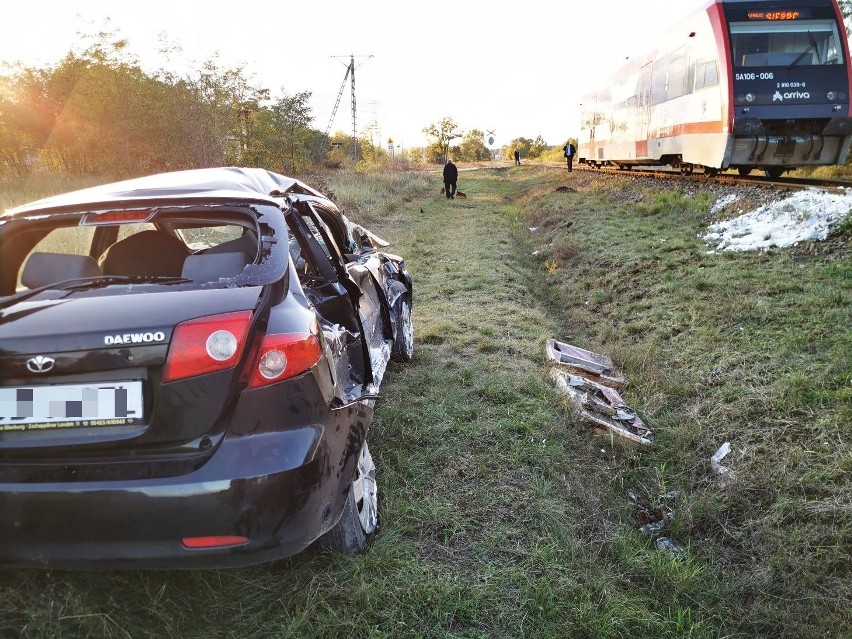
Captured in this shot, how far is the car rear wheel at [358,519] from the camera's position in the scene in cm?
238

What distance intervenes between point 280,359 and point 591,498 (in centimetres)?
211

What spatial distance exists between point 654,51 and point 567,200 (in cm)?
408

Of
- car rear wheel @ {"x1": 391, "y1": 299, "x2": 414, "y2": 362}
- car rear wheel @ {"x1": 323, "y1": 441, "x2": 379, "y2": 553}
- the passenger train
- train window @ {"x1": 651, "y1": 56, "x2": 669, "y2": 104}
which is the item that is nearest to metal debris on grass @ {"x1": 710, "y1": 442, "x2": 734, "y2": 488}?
car rear wheel @ {"x1": 323, "y1": 441, "x2": 379, "y2": 553}

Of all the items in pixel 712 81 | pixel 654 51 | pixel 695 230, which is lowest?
pixel 695 230

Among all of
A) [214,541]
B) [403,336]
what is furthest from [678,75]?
[214,541]

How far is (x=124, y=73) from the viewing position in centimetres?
1939

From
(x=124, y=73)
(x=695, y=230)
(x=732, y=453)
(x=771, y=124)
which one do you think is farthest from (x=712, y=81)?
(x=124, y=73)

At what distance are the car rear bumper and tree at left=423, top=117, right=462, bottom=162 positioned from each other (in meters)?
79.6

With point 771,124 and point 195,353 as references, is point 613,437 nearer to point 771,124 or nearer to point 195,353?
point 195,353

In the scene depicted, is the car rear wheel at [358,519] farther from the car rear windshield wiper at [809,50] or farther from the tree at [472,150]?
the tree at [472,150]

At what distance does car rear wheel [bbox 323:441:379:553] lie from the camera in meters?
2.38

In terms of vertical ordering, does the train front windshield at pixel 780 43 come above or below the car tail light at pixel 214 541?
above

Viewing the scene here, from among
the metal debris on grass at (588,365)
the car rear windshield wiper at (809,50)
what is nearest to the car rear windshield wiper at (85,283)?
the metal debris on grass at (588,365)

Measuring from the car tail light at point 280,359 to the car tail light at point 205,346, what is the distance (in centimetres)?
8
